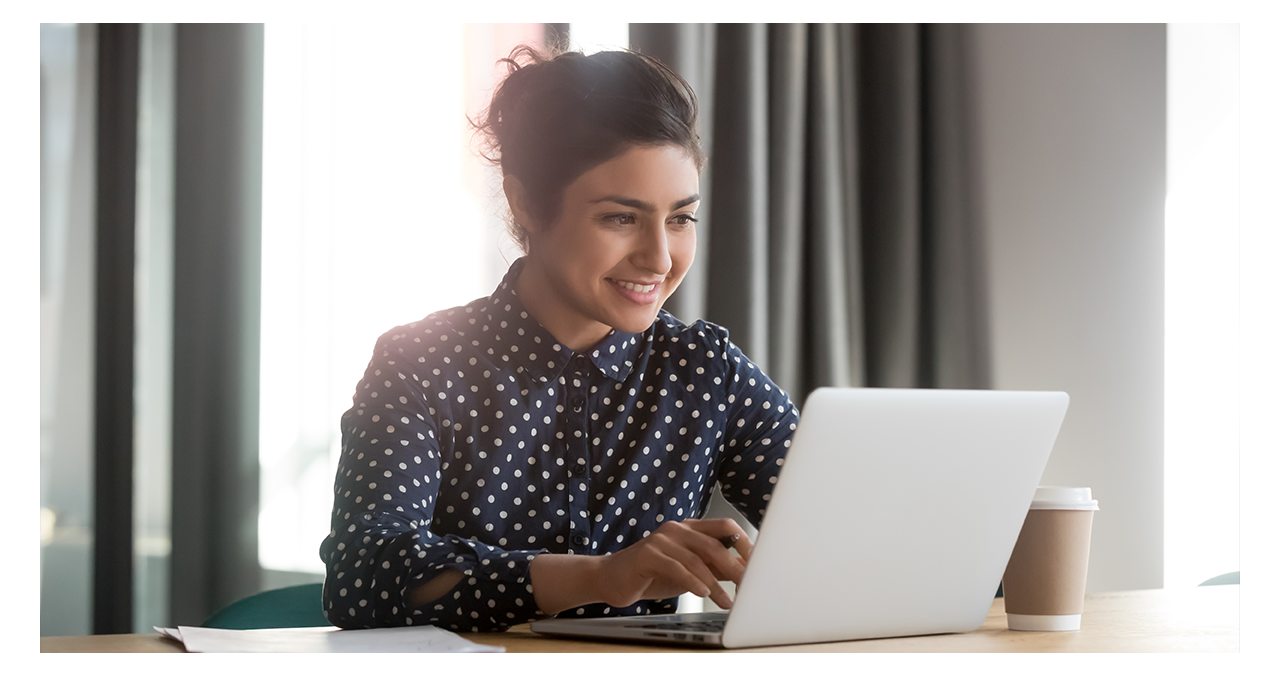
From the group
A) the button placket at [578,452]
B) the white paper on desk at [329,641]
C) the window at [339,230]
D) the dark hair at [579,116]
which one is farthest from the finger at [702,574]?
the window at [339,230]

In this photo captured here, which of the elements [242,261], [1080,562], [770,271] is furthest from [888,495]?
[242,261]

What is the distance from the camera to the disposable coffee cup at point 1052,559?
87 centimetres

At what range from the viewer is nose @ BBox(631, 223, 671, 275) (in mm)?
1246

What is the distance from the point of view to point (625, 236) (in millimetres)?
1254

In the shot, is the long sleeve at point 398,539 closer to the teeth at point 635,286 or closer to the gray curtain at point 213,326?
the teeth at point 635,286

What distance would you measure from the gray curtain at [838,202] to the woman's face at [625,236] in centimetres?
78

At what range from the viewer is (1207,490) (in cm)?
201

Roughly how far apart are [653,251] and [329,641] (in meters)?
0.62

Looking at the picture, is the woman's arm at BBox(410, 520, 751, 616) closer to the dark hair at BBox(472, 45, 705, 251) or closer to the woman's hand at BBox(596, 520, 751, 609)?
the woman's hand at BBox(596, 520, 751, 609)

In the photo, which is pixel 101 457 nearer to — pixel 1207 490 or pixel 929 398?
pixel 929 398

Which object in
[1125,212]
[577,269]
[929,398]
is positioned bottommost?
[929,398]

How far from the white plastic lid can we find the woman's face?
528 millimetres

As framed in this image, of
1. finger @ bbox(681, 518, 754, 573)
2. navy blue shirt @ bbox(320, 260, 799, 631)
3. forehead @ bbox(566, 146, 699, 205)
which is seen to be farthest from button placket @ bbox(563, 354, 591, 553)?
finger @ bbox(681, 518, 754, 573)
